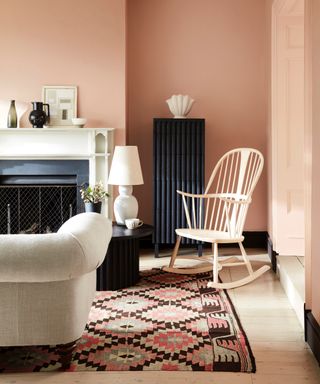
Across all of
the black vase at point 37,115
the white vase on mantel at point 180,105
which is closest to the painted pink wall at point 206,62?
the white vase on mantel at point 180,105

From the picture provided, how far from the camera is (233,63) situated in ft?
19.3

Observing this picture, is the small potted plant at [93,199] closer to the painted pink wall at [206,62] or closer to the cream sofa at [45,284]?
the cream sofa at [45,284]

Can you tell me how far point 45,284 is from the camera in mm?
2492

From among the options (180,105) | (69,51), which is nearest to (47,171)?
(69,51)

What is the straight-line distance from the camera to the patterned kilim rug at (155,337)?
2.72 metres

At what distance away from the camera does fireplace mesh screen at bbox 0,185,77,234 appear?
5.61m

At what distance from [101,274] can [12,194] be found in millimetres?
1945

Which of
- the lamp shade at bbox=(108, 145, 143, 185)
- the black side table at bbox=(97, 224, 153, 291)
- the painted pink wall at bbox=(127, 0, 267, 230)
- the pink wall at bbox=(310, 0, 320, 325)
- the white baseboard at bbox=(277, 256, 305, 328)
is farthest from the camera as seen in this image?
the painted pink wall at bbox=(127, 0, 267, 230)

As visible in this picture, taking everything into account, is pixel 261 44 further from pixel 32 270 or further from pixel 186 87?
pixel 32 270

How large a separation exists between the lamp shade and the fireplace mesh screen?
1.32m

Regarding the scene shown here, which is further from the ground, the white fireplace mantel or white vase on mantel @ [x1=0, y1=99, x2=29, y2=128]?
white vase on mantel @ [x1=0, y1=99, x2=29, y2=128]

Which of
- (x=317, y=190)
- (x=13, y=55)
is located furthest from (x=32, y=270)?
(x=13, y=55)

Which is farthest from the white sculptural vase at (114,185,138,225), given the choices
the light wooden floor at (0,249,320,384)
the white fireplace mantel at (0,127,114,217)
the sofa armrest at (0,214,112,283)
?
the sofa armrest at (0,214,112,283)

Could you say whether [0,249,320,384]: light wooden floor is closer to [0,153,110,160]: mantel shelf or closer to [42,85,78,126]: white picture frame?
[0,153,110,160]: mantel shelf
